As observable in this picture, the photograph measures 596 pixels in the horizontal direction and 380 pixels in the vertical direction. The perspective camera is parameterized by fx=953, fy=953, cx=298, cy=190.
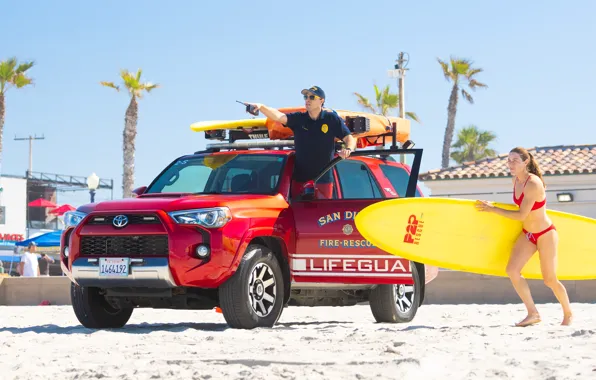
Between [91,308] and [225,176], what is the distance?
1.91 metres

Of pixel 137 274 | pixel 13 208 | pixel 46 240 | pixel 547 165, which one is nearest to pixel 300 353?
pixel 137 274

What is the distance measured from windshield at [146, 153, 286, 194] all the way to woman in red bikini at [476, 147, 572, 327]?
2411 millimetres

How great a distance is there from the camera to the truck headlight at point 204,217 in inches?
340

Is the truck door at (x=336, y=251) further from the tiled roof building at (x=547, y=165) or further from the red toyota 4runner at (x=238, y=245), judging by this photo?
the tiled roof building at (x=547, y=165)

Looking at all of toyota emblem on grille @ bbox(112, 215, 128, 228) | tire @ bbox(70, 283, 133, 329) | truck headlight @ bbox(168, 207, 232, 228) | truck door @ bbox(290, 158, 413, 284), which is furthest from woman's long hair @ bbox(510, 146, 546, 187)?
tire @ bbox(70, 283, 133, 329)

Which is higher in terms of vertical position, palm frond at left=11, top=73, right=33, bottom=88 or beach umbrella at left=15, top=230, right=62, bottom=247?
palm frond at left=11, top=73, right=33, bottom=88

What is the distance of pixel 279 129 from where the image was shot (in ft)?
35.0

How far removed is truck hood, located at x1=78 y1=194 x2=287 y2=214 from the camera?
8727 millimetres

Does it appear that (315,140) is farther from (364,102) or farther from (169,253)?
(364,102)

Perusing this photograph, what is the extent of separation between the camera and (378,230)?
371 inches

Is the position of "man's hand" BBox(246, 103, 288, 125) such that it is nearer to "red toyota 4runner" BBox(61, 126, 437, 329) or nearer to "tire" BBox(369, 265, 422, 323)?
"red toyota 4runner" BBox(61, 126, 437, 329)

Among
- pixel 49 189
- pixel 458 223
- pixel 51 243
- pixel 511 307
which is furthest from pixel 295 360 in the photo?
pixel 49 189

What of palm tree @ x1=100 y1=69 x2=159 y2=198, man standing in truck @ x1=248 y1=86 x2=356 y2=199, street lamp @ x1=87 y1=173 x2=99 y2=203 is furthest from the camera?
palm tree @ x1=100 y1=69 x2=159 y2=198

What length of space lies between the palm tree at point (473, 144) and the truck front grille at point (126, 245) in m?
58.8
